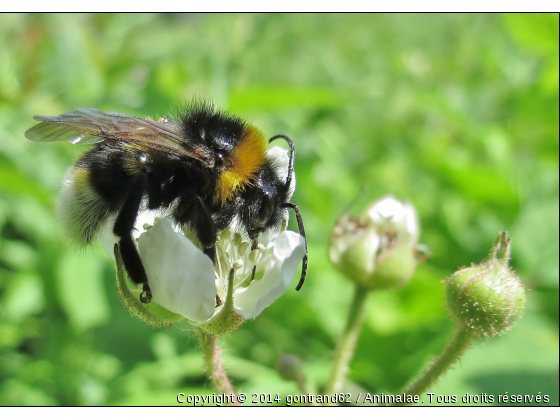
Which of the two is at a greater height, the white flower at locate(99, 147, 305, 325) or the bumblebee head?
the bumblebee head

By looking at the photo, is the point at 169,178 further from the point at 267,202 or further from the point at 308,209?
the point at 308,209

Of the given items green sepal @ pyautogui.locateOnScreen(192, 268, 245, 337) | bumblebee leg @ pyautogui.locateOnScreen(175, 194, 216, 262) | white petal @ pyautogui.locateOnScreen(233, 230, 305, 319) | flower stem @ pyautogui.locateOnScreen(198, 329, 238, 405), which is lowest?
flower stem @ pyautogui.locateOnScreen(198, 329, 238, 405)

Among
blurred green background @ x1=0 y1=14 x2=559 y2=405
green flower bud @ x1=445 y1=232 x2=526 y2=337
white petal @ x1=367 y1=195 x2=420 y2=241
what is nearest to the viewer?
green flower bud @ x1=445 y1=232 x2=526 y2=337

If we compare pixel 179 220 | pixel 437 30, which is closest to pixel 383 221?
pixel 179 220

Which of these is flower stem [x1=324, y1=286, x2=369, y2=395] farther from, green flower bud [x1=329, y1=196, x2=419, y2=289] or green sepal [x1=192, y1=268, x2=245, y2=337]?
green sepal [x1=192, y1=268, x2=245, y2=337]

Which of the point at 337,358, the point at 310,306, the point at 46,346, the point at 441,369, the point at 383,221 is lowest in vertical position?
the point at 46,346

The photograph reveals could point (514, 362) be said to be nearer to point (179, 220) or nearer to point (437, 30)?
point (179, 220)

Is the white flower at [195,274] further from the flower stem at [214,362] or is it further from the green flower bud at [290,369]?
the green flower bud at [290,369]

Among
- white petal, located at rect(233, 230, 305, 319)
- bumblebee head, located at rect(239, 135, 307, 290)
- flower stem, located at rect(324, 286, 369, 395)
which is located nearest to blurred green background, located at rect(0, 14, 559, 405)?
flower stem, located at rect(324, 286, 369, 395)
